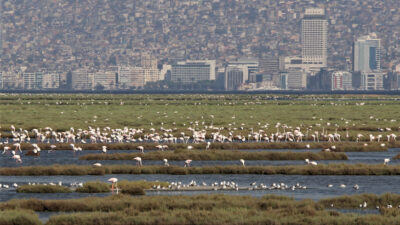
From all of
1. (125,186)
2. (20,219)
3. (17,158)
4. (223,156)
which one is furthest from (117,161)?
(20,219)

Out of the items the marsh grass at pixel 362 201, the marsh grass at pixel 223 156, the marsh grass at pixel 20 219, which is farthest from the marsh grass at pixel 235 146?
the marsh grass at pixel 20 219

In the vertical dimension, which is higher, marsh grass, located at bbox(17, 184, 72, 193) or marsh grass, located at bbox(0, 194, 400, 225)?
marsh grass, located at bbox(0, 194, 400, 225)

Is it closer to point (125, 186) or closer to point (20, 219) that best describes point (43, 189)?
point (125, 186)

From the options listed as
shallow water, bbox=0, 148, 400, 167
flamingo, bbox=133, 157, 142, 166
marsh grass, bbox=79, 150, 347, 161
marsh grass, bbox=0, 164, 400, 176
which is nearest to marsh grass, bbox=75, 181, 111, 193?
marsh grass, bbox=0, 164, 400, 176

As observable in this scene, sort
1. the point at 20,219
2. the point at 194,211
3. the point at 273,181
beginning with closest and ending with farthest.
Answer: the point at 20,219 → the point at 194,211 → the point at 273,181

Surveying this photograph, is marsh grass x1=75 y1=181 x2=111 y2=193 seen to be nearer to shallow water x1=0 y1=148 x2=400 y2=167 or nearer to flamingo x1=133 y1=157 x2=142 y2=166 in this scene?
flamingo x1=133 y1=157 x2=142 y2=166


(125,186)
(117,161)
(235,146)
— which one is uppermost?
(125,186)

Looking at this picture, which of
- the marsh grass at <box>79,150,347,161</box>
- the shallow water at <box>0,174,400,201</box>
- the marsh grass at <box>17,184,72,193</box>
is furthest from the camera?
the marsh grass at <box>79,150,347,161</box>

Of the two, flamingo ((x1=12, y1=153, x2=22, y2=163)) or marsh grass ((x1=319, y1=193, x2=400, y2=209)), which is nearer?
marsh grass ((x1=319, y1=193, x2=400, y2=209))

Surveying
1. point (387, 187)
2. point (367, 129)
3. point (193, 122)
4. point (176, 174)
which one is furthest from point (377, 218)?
point (193, 122)

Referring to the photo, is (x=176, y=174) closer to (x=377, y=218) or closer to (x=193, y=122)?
(x=377, y=218)

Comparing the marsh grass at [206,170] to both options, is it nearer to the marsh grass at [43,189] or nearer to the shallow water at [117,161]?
the shallow water at [117,161]
